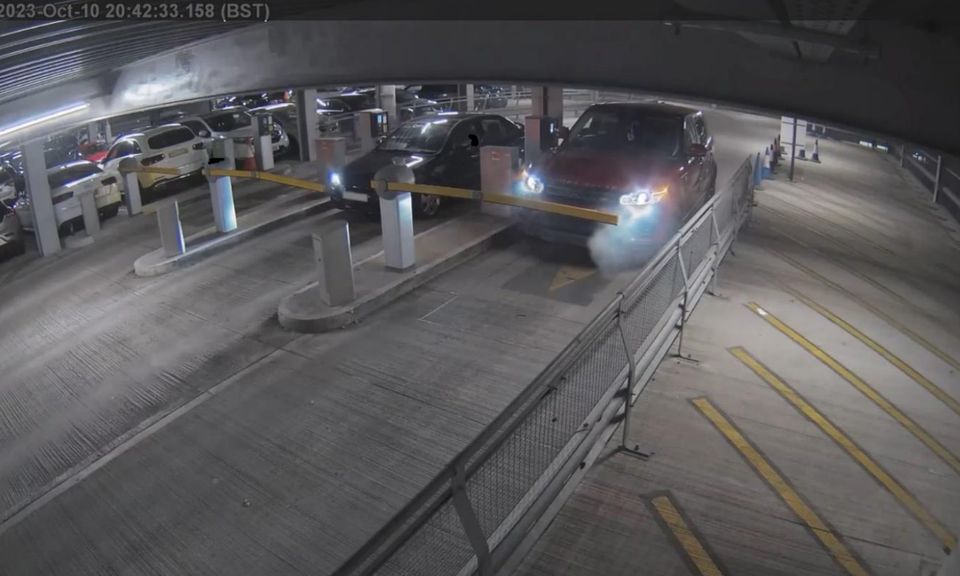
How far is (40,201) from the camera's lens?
13.3 m

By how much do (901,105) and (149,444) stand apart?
7.05 metres

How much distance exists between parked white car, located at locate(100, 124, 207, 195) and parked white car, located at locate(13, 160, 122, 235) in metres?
0.38

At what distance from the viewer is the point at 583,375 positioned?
5.86 m

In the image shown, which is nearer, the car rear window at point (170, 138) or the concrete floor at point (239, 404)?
the concrete floor at point (239, 404)

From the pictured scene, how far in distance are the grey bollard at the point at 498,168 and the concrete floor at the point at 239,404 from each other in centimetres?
128

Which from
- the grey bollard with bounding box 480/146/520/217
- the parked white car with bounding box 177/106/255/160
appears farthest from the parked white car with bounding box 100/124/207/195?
the grey bollard with bounding box 480/146/520/217

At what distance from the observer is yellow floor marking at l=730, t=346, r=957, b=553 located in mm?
5535

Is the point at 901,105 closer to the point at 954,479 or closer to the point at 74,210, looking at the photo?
the point at 954,479

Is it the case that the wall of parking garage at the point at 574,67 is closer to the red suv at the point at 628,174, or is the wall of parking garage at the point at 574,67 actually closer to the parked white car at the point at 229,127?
the red suv at the point at 628,174

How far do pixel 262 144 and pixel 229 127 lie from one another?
1783 mm

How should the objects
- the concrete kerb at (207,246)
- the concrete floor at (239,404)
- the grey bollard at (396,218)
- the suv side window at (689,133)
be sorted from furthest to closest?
the concrete kerb at (207,246) → the suv side window at (689,133) → the grey bollard at (396,218) → the concrete floor at (239,404)

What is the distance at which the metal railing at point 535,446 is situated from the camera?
375 cm

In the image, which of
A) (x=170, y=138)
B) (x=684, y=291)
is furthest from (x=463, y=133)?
(x=170, y=138)

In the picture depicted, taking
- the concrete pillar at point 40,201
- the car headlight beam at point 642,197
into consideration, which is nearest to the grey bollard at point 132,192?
the concrete pillar at point 40,201
